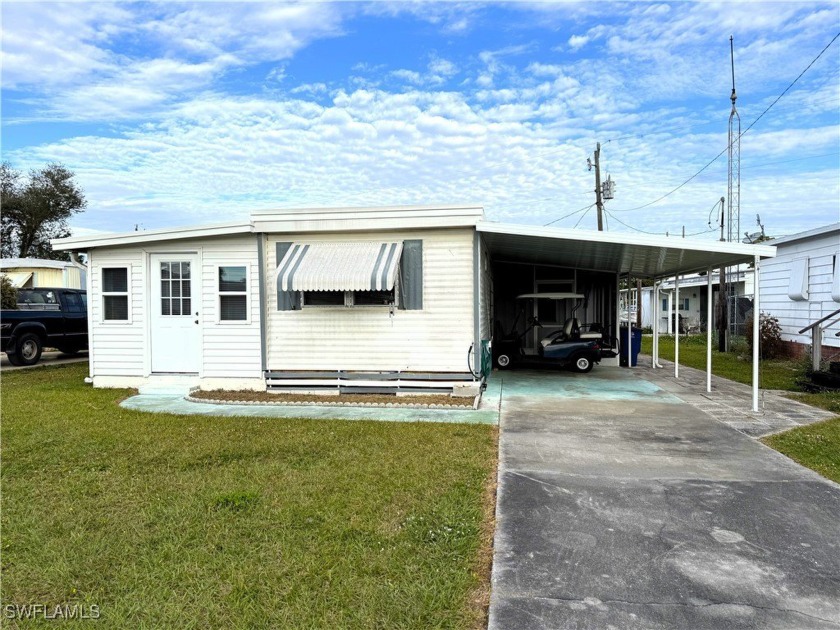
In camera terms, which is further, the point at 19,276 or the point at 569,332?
the point at 19,276

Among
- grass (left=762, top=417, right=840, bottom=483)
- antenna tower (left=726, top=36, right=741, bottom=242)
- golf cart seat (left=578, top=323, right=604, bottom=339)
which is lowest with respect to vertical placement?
grass (left=762, top=417, right=840, bottom=483)

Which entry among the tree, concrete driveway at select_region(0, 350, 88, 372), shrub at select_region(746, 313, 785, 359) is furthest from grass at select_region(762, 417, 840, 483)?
the tree

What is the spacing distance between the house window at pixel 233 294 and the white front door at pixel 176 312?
40cm

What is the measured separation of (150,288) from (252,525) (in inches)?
262

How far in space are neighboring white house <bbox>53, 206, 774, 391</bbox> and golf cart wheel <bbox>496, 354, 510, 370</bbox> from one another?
9.02 feet

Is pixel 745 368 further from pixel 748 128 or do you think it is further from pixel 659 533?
pixel 659 533

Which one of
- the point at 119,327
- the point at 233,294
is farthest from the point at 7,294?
the point at 233,294

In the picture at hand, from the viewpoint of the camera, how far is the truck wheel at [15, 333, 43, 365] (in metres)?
12.0

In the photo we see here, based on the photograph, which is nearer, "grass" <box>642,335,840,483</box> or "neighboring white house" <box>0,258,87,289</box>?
"grass" <box>642,335,840,483</box>

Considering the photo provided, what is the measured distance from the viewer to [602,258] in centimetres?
1016

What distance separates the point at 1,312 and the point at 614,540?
13460 mm

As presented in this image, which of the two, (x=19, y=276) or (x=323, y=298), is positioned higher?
(x=19, y=276)

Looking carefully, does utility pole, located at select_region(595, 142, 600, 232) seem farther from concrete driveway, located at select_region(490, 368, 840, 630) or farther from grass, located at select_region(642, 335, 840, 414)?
concrete driveway, located at select_region(490, 368, 840, 630)

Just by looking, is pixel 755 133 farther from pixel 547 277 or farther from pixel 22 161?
pixel 22 161
